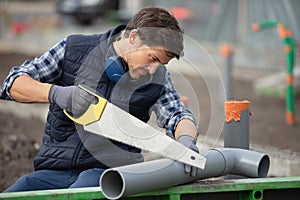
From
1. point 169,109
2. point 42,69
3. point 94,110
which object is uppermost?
point 42,69

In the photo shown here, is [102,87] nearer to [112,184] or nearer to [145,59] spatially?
[145,59]

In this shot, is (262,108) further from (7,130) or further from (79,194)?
(79,194)

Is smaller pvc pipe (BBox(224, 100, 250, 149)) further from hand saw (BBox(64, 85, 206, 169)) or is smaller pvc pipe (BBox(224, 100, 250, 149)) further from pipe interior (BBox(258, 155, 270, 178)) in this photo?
hand saw (BBox(64, 85, 206, 169))

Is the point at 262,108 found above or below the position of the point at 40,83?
below

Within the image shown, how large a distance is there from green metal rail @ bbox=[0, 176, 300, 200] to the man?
28cm

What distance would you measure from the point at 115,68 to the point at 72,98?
1.19ft

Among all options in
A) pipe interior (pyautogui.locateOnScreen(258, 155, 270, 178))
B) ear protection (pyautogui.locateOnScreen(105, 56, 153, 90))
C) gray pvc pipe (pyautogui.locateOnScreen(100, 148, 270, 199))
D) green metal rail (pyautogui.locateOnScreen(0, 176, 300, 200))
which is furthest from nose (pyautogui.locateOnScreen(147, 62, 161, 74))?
pipe interior (pyautogui.locateOnScreen(258, 155, 270, 178))

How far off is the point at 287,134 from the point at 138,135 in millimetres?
5700

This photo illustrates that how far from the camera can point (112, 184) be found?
13.1 feet

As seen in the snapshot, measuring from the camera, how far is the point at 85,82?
4516mm

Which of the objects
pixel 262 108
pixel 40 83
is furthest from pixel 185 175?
pixel 262 108

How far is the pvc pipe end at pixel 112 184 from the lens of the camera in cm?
392

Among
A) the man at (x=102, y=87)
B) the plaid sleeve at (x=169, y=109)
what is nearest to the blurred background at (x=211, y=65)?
the plaid sleeve at (x=169, y=109)

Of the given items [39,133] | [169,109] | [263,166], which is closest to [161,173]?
[169,109]
